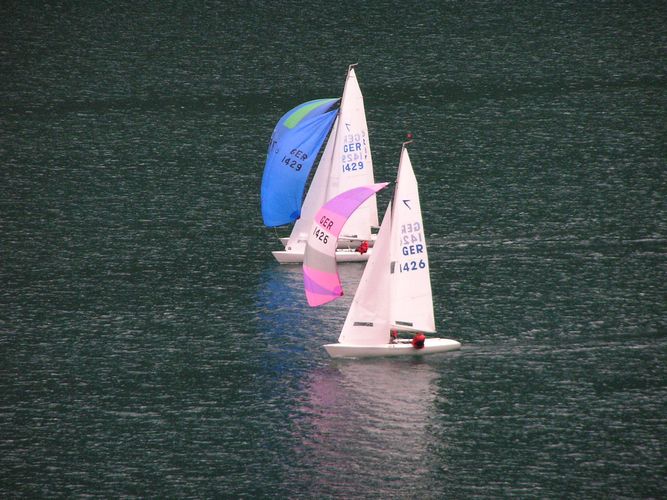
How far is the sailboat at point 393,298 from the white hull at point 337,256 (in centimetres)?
1500

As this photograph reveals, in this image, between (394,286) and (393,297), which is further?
(394,286)

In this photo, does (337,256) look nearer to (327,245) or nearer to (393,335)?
(327,245)

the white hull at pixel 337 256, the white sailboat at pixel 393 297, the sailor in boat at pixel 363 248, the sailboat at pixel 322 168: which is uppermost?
the sailboat at pixel 322 168

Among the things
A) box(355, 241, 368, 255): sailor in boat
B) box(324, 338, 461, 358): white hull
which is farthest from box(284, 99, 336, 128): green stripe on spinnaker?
box(324, 338, 461, 358): white hull

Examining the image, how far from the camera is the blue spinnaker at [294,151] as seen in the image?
337 ft

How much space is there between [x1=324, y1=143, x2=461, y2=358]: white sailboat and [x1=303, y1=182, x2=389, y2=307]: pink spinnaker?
9.13 feet

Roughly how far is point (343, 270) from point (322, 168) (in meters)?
7.38

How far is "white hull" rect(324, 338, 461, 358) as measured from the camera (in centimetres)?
8850

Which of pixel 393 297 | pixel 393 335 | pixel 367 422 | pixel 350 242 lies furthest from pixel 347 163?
pixel 367 422

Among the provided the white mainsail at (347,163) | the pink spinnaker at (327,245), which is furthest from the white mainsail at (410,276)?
the white mainsail at (347,163)

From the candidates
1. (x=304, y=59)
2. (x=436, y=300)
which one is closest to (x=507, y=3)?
(x=304, y=59)

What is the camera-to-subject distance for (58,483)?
255ft

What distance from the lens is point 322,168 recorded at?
103250 millimetres

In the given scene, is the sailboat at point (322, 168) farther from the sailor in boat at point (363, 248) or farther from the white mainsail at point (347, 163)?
the sailor in boat at point (363, 248)
